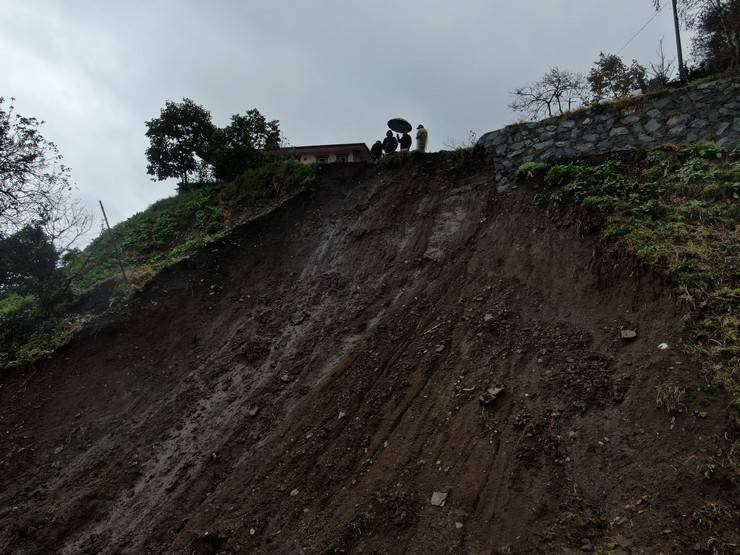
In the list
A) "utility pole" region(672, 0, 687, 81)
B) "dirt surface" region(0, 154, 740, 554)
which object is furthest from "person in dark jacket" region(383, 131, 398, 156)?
"utility pole" region(672, 0, 687, 81)

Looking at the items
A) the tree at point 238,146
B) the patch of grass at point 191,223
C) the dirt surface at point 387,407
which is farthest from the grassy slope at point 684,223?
the tree at point 238,146

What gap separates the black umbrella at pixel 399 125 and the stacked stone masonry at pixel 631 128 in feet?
11.4

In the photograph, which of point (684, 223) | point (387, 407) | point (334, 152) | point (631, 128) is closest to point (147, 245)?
point (387, 407)

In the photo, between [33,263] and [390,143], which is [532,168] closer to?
[390,143]

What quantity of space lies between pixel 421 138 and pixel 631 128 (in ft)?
17.9

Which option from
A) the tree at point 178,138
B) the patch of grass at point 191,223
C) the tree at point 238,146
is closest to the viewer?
the patch of grass at point 191,223

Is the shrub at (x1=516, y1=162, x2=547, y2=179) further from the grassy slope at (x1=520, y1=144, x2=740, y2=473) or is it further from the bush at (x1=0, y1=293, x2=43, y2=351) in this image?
the bush at (x1=0, y1=293, x2=43, y2=351)

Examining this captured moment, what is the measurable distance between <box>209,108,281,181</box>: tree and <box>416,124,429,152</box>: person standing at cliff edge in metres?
6.27

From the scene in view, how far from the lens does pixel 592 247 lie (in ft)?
26.2

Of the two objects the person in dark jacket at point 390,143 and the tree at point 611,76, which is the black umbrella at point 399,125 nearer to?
the person in dark jacket at point 390,143

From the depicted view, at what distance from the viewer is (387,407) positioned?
274 inches

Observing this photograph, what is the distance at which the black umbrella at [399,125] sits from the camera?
14.1m

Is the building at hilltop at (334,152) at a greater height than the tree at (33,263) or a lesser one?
greater

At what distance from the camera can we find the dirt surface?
5016 millimetres
